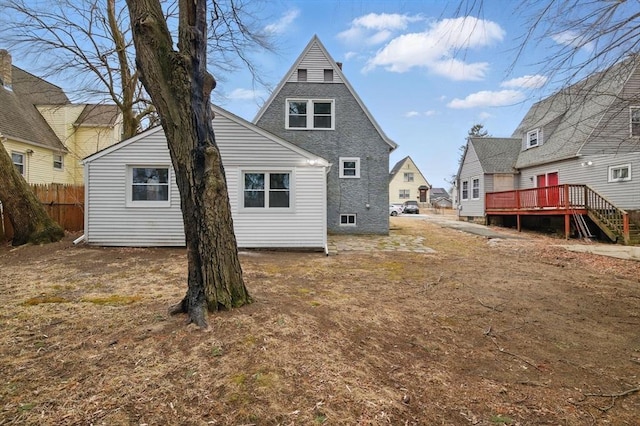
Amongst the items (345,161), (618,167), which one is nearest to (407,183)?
(618,167)

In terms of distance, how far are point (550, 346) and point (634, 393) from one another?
0.85 meters

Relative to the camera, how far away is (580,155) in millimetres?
14602

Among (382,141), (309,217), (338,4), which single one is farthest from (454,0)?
(382,141)

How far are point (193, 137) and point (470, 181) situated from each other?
20533 millimetres

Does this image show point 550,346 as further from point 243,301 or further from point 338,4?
point 338,4

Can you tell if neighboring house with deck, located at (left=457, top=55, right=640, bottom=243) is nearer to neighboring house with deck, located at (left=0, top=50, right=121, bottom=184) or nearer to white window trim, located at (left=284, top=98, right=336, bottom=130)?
white window trim, located at (left=284, top=98, right=336, bottom=130)

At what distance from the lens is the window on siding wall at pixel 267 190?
31.6 feet

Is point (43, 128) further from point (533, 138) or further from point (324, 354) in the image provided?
point (533, 138)

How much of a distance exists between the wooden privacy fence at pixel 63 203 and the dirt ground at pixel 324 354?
667 cm

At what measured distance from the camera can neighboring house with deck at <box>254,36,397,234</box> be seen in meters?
13.8

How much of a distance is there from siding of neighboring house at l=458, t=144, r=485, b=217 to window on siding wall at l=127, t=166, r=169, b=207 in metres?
16.8

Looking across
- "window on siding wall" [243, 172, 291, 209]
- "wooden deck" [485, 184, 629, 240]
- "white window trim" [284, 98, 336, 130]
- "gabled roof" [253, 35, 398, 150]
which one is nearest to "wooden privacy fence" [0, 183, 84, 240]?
"window on siding wall" [243, 172, 291, 209]

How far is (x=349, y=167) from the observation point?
14.0 meters

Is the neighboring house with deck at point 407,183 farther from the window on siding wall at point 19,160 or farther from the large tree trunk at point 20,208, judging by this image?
the large tree trunk at point 20,208
